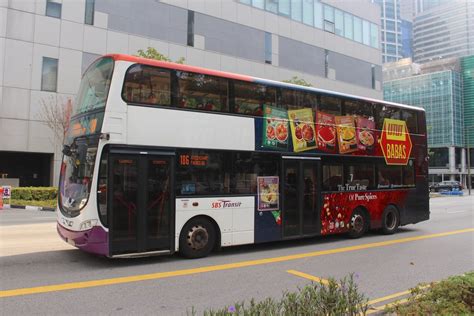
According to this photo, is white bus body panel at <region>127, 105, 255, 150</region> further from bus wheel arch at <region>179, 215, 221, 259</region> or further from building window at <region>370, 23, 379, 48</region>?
building window at <region>370, 23, 379, 48</region>

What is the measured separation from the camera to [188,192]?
8.48m

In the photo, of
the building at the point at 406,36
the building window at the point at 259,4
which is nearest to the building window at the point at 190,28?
the building window at the point at 259,4

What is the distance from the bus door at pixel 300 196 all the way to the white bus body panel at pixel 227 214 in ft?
3.50

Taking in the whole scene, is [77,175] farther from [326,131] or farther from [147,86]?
[326,131]

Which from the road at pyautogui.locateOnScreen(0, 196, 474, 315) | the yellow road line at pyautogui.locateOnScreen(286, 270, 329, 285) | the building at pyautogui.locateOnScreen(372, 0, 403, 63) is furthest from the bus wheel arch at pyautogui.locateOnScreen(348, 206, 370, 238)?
the building at pyautogui.locateOnScreen(372, 0, 403, 63)

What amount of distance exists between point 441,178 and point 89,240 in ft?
290

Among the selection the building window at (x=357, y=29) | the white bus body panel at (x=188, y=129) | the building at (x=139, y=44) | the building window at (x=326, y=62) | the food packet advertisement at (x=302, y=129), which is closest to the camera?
the white bus body panel at (x=188, y=129)

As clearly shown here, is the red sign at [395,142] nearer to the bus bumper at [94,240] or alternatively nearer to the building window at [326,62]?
the bus bumper at [94,240]

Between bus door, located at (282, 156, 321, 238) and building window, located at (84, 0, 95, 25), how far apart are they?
21.2 meters

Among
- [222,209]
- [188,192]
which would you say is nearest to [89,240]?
[188,192]

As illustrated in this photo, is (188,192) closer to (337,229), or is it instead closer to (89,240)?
(89,240)

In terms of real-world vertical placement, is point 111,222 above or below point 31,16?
below

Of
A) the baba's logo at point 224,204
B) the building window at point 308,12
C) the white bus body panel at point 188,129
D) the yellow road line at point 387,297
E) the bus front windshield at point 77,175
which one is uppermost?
the building window at point 308,12

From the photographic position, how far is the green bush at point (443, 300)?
467 centimetres
